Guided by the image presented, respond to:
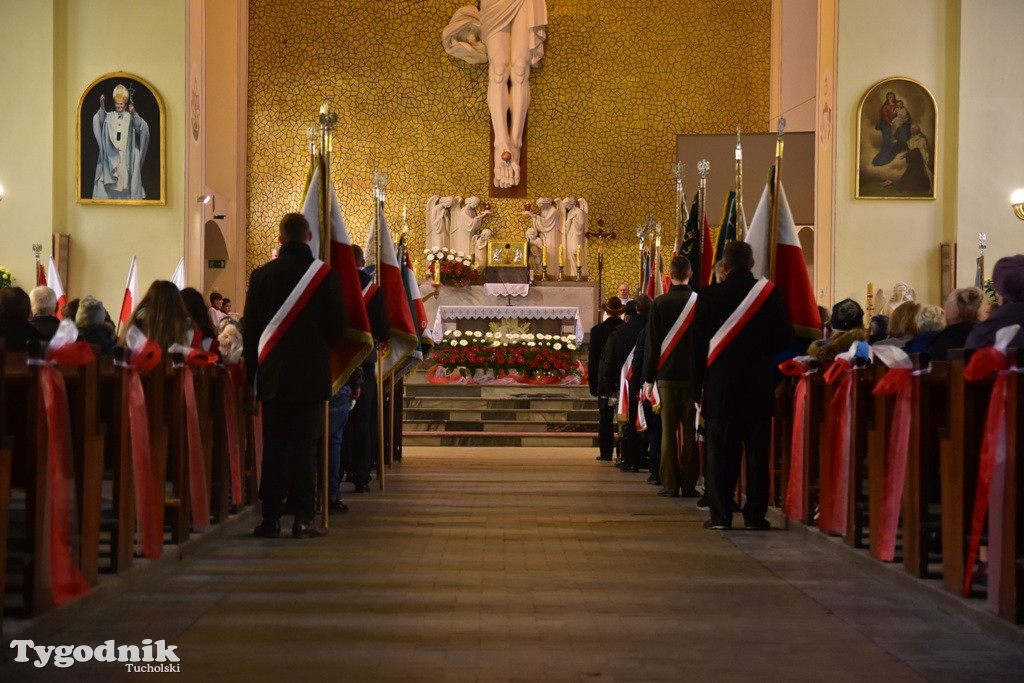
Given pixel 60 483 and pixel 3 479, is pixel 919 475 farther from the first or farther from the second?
pixel 3 479

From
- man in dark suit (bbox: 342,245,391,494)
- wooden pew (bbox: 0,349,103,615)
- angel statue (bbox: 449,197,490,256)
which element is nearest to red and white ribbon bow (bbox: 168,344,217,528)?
wooden pew (bbox: 0,349,103,615)

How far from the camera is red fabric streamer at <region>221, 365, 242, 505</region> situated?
771 centimetres

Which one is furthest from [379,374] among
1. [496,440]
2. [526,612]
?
[496,440]

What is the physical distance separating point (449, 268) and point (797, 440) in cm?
1300

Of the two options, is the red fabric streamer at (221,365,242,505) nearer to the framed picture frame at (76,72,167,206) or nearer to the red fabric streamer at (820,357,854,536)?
the red fabric streamer at (820,357,854,536)

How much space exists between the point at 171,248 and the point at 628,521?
10.4 metres

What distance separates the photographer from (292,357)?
707 centimetres

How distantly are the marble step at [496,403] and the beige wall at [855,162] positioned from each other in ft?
12.3

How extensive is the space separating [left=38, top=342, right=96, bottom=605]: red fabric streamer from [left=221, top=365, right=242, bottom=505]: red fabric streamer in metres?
→ 2.75

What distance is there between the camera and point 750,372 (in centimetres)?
771

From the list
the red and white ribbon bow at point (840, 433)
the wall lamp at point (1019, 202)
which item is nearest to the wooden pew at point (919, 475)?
the red and white ribbon bow at point (840, 433)

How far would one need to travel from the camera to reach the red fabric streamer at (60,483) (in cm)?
470

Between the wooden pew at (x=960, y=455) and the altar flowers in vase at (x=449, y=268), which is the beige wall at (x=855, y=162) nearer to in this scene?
the altar flowers in vase at (x=449, y=268)

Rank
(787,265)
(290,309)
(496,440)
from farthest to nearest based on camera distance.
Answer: (496,440)
(787,265)
(290,309)
